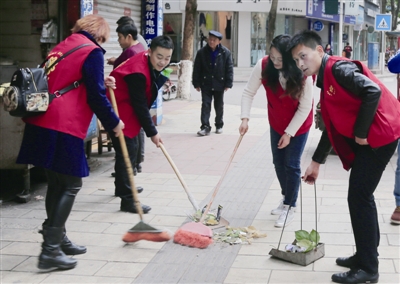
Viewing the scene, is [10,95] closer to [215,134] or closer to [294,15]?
[215,134]

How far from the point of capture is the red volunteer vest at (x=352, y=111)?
13.0ft

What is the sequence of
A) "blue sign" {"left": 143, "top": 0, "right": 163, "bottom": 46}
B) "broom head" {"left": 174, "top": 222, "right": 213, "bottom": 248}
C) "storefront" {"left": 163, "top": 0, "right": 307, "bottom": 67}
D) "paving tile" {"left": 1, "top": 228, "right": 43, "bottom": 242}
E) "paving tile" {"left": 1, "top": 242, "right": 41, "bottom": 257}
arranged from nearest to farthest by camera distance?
"paving tile" {"left": 1, "top": 242, "right": 41, "bottom": 257} < "broom head" {"left": 174, "top": 222, "right": 213, "bottom": 248} < "paving tile" {"left": 1, "top": 228, "right": 43, "bottom": 242} < "blue sign" {"left": 143, "top": 0, "right": 163, "bottom": 46} < "storefront" {"left": 163, "top": 0, "right": 307, "bottom": 67}

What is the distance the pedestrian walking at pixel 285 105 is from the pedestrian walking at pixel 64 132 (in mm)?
1515

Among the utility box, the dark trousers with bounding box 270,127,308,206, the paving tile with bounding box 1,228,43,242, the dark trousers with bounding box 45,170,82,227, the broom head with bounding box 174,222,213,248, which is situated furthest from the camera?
the utility box

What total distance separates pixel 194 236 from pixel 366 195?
4.91 ft

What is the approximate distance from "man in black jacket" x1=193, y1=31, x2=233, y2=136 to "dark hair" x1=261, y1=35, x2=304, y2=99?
Answer: 224 inches

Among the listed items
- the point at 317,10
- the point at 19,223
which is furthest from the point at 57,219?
the point at 317,10

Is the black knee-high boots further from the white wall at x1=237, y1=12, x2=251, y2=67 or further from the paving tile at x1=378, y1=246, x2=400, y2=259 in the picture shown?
the white wall at x1=237, y1=12, x2=251, y2=67

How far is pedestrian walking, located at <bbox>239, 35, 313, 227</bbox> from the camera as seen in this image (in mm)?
5141

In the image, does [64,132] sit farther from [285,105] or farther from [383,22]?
[383,22]

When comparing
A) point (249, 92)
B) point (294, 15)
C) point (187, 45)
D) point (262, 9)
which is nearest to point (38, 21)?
point (249, 92)

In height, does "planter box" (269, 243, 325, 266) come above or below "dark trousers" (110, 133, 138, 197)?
below

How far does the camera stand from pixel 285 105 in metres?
5.43

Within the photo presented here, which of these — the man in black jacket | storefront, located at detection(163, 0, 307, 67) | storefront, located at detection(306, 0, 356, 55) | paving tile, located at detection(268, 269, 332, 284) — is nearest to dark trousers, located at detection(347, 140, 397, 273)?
paving tile, located at detection(268, 269, 332, 284)
